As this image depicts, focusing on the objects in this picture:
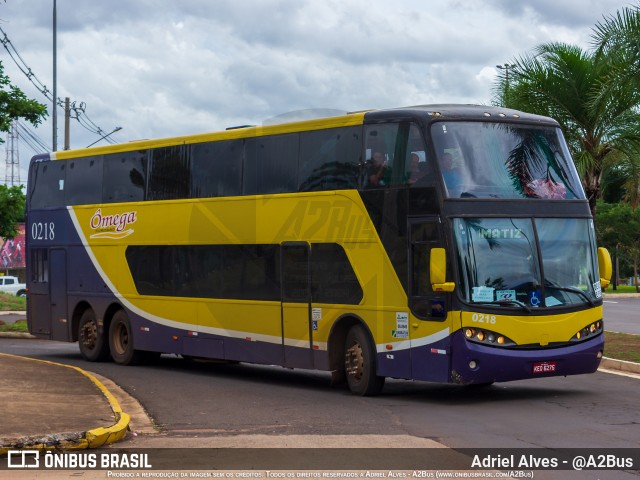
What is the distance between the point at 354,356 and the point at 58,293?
9.91m

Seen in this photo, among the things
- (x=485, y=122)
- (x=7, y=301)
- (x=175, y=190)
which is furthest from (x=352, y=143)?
(x=7, y=301)

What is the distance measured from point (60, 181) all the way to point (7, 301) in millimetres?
Answer: 31040

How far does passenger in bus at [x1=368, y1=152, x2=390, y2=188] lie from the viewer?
1666cm

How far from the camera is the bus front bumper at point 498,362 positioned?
15.3 metres

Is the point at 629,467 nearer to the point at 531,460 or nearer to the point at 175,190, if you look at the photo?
the point at 531,460

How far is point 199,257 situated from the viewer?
67.8 feet

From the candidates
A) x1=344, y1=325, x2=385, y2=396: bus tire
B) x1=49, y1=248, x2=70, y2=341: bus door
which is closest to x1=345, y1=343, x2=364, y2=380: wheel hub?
x1=344, y1=325, x2=385, y2=396: bus tire

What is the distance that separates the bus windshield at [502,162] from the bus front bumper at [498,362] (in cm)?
204

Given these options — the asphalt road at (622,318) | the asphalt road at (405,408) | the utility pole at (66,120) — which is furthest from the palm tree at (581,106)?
the utility pole at (66,120)

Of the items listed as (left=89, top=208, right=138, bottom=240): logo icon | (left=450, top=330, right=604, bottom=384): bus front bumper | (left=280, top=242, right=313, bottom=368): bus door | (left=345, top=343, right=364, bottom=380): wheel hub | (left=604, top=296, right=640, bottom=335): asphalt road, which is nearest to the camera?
(left=450, top=330, right=604, bottom=384): bus front bumper

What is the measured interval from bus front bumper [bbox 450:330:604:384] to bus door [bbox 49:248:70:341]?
1172 cm

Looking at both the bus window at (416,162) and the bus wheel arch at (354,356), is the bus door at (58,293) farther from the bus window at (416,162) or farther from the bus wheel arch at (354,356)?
the bus window at (416,162)

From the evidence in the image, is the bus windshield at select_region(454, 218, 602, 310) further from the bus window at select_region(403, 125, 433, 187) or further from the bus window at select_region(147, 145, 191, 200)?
the bus window at select_region(147, 145, 191, 200)

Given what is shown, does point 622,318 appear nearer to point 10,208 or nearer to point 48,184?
point 10,208
